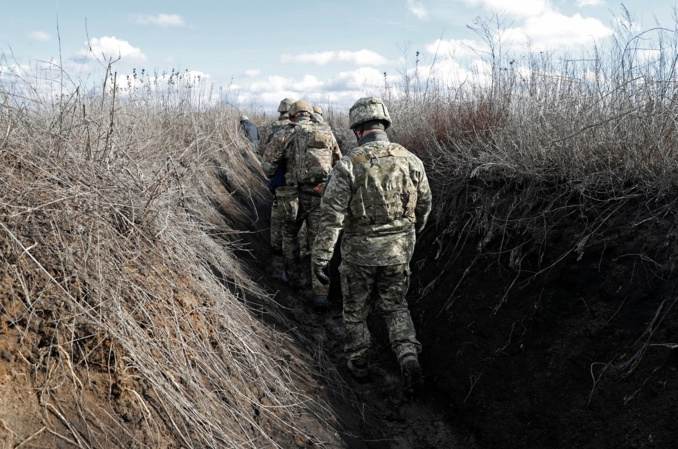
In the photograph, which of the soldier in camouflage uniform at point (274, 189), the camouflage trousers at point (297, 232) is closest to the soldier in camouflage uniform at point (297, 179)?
the camouflage trousers at point (297, 232)

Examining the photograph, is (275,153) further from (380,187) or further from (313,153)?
(380,187)

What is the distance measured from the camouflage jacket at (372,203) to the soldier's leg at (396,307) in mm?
143

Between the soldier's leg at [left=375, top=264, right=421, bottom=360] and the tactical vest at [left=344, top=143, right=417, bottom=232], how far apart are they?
42cm

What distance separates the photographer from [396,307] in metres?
3.86

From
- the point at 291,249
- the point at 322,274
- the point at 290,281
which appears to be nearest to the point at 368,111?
the point at 322,274

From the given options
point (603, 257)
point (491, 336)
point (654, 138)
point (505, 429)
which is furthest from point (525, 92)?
point (505, 429)

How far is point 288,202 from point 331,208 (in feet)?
Result: 7.46

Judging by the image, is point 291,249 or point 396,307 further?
point 291,249

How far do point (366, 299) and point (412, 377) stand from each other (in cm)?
72

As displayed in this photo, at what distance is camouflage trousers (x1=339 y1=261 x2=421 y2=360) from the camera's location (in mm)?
3803

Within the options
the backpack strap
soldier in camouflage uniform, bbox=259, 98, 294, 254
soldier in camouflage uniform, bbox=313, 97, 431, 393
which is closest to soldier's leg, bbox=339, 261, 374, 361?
soldier in camouflage uniform, bbox=313, 97, 431, 393

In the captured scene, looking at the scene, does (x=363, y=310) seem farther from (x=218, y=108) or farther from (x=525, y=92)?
(x=218, y=108)

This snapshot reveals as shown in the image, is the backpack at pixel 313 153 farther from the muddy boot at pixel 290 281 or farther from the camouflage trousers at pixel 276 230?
the muddy boot at pixel 290 281

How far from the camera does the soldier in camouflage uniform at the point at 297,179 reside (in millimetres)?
5680
